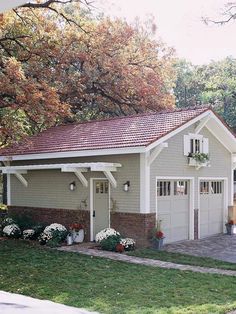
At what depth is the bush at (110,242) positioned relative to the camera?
13219 mm

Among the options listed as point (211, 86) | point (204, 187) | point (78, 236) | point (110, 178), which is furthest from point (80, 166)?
point (211, 86)

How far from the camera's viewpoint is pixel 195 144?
52.3 ft

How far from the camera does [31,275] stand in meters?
9.84

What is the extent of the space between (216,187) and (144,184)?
16.3 feet

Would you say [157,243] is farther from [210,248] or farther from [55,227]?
[55,227]

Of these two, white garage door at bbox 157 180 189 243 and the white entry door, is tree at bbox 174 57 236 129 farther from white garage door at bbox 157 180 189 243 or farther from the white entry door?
the white entry door

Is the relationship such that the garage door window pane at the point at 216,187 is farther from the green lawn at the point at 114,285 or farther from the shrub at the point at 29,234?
the green lawn at the point at 114,285

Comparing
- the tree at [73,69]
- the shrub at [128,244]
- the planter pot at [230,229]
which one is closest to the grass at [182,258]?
the shrub at [128,244]

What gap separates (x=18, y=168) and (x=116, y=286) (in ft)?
28.2

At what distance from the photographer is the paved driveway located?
703 cm

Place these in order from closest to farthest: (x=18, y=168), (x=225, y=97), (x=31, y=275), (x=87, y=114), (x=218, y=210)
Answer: (x=31, y=275)
(x=18, y=168)
(x=218, y=210)
(x=87, y=114)
(x=225, y=97)

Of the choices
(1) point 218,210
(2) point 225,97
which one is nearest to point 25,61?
(1) point 218,210

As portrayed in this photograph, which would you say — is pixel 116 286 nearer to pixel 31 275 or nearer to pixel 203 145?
pixel 31 275

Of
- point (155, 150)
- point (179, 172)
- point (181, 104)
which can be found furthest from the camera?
point (181, 104)
